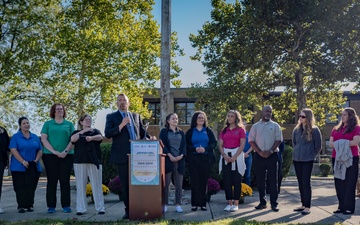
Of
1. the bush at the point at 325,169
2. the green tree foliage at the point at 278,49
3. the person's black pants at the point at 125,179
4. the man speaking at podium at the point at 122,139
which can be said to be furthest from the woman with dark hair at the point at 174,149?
the bush at the point at 325,169

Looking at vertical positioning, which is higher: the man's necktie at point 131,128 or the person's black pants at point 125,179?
the man's necktie at point 131,128

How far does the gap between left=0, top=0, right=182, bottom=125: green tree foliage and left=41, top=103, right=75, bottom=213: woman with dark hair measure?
66.5 ft

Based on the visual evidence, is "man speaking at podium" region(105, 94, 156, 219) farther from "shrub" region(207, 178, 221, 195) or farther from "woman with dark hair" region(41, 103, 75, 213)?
"shrub" region(207, 178, 221, 195)

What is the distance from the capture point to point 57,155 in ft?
31.2

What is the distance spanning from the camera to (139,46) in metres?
32.0

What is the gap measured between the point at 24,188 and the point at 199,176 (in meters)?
3.58

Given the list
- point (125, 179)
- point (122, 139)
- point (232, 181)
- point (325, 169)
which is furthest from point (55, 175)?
point (325, 169)

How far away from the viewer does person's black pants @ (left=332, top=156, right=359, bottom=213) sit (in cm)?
913

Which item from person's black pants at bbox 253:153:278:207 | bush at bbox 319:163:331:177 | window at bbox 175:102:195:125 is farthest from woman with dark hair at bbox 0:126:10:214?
window at bbox 175:102:195:125

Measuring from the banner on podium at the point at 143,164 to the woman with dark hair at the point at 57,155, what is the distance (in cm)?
186

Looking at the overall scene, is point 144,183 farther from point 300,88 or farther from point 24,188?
point 300,88

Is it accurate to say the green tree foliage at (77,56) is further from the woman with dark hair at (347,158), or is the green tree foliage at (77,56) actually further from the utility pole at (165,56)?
the woman with dark hair at (347,158)

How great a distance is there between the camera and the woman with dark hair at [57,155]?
9586 millimetres

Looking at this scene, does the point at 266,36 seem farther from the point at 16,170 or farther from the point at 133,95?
the point at 16,170
